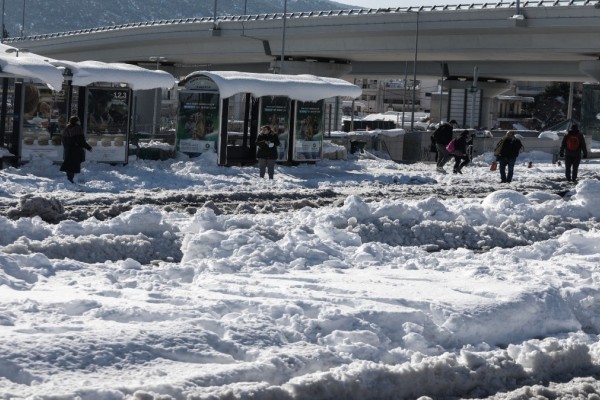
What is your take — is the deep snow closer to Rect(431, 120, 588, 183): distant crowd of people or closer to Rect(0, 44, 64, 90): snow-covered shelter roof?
Rect(0, 44, 64, 90): snow-covered shelter roof

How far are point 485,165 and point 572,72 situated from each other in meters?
33.4

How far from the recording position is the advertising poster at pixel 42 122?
2842cm

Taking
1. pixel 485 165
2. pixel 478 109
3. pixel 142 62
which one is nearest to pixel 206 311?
pixel 485 165

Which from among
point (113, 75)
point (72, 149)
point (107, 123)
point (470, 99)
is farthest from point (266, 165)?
point (470, 99)

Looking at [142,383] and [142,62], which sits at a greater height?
[142,62]

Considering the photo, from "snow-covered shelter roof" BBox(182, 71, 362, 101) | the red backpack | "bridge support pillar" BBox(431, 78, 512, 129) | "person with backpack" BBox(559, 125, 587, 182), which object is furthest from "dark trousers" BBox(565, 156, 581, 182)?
"bridge support pillar" BBox(431, 78, 512, 129)

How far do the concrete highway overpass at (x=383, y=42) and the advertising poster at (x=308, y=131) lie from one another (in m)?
27.8

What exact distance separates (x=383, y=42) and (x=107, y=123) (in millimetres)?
46459

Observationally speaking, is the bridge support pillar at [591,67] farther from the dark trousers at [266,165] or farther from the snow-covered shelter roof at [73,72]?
the dark trousers at [266,165]

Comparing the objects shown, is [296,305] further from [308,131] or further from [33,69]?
[308,131]

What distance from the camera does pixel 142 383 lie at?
26.6ft

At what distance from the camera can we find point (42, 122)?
2872cm

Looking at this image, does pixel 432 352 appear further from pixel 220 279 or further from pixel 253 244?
pixel 253 244

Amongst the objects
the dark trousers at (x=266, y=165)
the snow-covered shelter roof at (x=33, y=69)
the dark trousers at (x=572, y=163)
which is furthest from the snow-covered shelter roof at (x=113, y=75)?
the dark trousers at (x=572, y=163)
